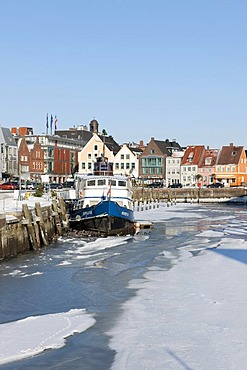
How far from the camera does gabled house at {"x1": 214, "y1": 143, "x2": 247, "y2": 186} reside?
11894cm

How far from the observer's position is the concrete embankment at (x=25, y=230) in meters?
25.5

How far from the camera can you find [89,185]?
39438mm

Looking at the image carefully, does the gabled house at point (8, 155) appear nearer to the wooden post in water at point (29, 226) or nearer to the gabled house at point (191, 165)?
the gabled house at point (191, 165)

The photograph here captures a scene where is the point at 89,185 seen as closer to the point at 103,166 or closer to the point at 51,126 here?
the point at 103,166

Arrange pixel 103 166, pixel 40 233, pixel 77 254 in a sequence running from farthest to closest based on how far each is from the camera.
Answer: pixel 103 166 < pixel 40 233 < pixel 77 254

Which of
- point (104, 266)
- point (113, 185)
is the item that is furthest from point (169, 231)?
point (104, 266)

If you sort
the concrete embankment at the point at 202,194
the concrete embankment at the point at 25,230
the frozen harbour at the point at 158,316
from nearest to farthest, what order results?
1. the frozen harbour at the point at 158,316
2. the concrete embankment at the point at 25,230
3. the concrete embankment at the point at 202,194

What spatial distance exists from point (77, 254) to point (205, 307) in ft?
41.8

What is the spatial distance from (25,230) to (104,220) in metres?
7.89

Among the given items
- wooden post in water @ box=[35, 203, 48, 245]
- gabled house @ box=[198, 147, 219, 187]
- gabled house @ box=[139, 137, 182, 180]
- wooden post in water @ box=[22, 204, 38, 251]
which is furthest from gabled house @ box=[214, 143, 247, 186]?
wooden post in water @ box=[22, 204, 38, 251]

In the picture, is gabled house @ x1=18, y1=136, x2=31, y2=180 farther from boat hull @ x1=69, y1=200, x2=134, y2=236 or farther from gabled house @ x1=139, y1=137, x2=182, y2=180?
boat hull @ x1=69, y1=200, x2=134, y2=236

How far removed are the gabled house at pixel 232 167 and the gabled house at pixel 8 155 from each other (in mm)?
40502

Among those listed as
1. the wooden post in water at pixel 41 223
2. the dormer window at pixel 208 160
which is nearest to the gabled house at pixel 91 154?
the dormer window at pixel 208 160

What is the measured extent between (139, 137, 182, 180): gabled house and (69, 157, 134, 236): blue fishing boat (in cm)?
7949
